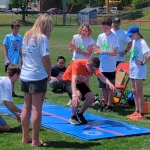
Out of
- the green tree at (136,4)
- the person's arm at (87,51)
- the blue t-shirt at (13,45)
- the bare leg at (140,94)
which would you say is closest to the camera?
the bare leg at (140,94)

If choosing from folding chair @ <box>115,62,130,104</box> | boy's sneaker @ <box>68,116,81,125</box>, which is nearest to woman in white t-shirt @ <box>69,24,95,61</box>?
folding chair @ <box>115,62,130,104</box>

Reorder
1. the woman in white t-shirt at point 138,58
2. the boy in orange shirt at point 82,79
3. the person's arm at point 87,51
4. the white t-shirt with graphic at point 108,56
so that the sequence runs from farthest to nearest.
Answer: the person's arm at point 87,51 < the white t-shirt with graphic at point 108,56 < the woman in white t-shirt at point 138,58 < the boy in orange shirt at point 82,79

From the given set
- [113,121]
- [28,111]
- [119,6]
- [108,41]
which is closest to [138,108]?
[113,121]

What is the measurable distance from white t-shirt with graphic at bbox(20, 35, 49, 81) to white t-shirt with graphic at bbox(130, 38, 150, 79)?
2643 mm

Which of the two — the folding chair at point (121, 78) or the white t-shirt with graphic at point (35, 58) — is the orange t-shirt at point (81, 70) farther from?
the folding chair at point (121, 78)

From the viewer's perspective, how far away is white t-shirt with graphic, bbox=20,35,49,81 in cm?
644

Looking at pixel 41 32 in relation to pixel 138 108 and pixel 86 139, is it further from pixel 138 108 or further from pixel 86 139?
pixel 138 108

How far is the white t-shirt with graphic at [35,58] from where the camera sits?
6.44 metres

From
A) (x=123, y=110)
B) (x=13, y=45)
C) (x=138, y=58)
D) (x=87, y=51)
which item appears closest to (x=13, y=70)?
(x=138, y=58)

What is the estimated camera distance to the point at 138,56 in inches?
343

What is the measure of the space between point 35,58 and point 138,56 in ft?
9.13

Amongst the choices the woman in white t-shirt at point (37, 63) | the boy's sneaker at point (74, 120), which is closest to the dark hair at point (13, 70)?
the woman in white t-shirt at point (37, 63)

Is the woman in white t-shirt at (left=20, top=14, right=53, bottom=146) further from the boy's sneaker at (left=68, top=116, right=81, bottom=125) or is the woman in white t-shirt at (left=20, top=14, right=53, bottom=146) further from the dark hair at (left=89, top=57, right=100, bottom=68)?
the boy's sneaker at (left=68, top=116, right=81, bottom=125)

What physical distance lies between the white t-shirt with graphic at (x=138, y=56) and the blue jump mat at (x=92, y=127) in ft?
3.10
